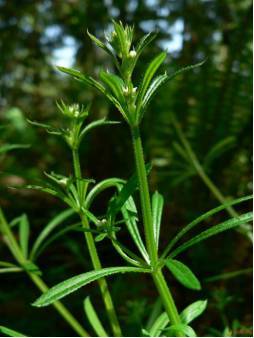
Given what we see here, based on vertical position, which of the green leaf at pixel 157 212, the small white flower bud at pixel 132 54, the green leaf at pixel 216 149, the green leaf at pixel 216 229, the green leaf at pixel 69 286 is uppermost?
the green leaf at pixel 216 149

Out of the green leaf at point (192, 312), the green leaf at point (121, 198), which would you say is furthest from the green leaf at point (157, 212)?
the green leaf at point (192, 312)

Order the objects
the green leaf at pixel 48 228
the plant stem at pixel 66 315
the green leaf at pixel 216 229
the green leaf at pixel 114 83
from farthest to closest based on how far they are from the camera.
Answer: the green leaf at pixel 48 228 < the plant stem at pixel 66 315 < the green leaf at pixel 216 229 < the green leaf at pixel 114 83

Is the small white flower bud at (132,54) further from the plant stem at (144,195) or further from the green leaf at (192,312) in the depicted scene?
the green leaf at (192,312)

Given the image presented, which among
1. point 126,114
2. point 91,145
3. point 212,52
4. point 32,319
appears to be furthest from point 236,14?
point 126,114

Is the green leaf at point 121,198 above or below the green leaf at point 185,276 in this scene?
above

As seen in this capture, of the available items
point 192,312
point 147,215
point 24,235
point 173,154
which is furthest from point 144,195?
point 173,154

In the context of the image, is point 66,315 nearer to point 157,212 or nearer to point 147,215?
point 157,212
